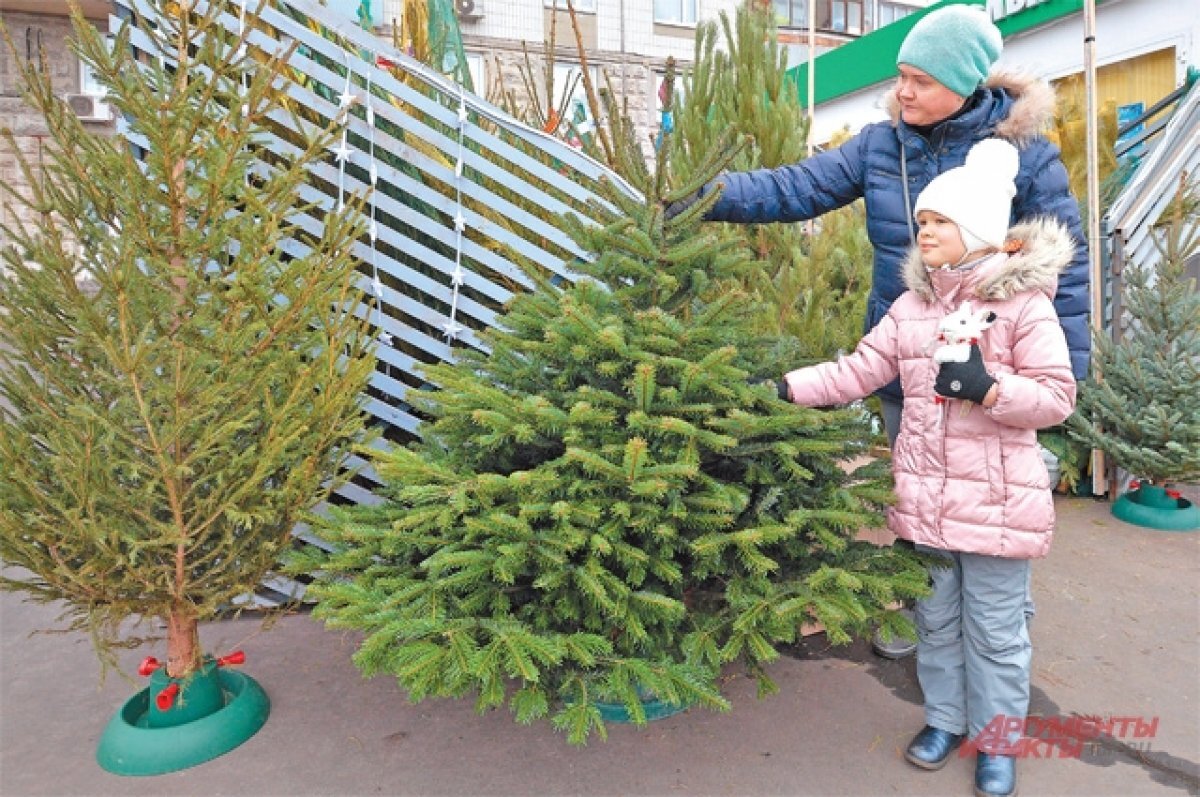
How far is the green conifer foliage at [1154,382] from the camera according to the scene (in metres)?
4.51

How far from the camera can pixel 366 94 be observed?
9.91ft

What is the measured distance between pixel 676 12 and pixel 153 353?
791 inches

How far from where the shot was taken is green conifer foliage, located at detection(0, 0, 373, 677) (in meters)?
2.09

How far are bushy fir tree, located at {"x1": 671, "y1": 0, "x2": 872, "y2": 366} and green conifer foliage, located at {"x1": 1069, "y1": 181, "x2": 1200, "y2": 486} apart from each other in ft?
5.36

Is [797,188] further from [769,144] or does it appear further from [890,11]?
[890,11]

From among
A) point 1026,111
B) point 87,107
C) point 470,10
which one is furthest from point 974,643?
point 470,10

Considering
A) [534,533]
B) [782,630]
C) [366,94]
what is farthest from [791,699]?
[366,94]

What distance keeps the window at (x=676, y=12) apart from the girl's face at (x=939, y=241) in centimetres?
1910

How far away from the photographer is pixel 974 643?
2381 millimetres

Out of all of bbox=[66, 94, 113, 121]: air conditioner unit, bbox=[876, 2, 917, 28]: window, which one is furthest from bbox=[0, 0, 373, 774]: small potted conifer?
bbox=[876, 2, 917, 28]: window

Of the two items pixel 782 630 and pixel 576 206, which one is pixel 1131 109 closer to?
pixel 576 206

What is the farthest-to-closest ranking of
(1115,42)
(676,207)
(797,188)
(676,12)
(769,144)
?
1. (676,12)
2. (1115,42)
3. (769,144)
4. (797,188)
5. (676,207)

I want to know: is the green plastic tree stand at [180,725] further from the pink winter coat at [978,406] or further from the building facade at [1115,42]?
the building facade at [1115,42]

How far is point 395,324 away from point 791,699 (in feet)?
6.41
